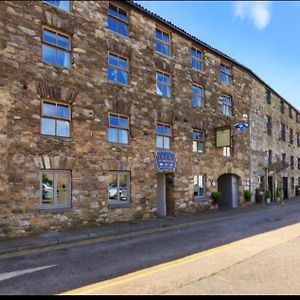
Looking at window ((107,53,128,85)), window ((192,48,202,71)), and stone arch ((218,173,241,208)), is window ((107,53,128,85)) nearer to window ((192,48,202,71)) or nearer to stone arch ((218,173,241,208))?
window ((192,48,202,71))

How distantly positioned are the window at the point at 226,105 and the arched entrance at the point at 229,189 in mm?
4187

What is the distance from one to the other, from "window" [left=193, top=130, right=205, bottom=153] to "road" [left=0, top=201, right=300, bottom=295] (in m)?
8.31

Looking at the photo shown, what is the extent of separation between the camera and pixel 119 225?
565 inches

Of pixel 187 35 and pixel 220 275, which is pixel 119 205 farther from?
pixel 187 35

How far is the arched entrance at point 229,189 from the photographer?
23.4 m

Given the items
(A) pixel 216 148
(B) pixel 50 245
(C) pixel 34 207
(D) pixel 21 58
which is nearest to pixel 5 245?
(B) pixel 50 245

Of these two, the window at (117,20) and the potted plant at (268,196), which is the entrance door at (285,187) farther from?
the window at (117,20)

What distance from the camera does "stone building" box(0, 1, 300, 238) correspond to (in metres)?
12.2

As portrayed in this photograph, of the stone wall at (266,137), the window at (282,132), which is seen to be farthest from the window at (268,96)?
the window at (282,132)

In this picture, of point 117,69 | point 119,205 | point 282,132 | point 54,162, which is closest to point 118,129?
point 117,69

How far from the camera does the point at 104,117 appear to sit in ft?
48.9

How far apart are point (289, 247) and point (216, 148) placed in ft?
39.2

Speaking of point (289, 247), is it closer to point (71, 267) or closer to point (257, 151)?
point (71, 267)

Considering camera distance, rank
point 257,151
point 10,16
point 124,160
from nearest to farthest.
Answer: point 10,16, point 124,160, point 257,151
